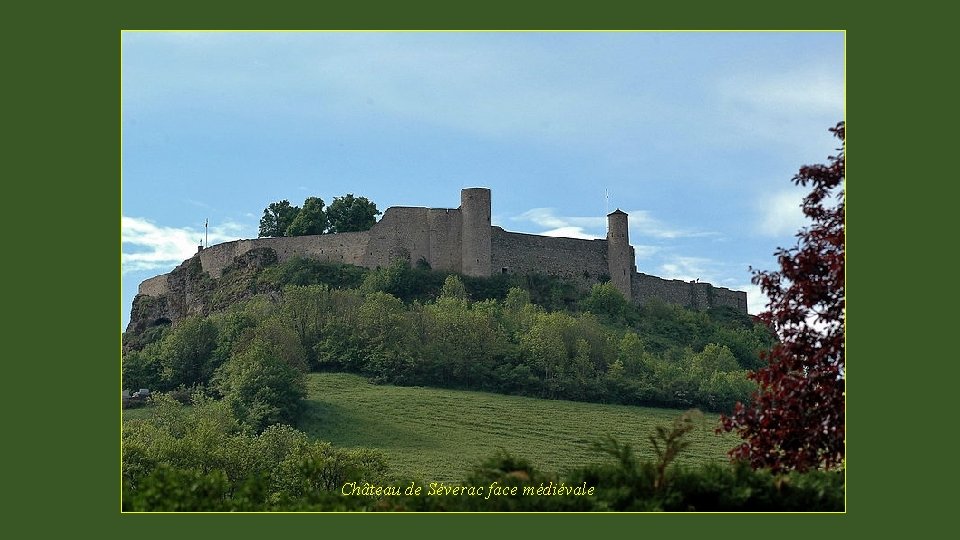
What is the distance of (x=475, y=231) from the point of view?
6000 cm

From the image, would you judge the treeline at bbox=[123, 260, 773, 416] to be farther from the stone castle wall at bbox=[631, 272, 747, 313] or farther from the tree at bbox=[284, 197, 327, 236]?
the tree at bbox=[284, 197, 327, 236]

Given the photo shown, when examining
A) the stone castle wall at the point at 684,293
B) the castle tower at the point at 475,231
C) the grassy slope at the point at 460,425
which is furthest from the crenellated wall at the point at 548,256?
the grassy slope at the point at 460,425

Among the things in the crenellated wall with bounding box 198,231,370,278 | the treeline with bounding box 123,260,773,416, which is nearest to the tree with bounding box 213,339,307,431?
the treeline with bounding box 123,260,773,416

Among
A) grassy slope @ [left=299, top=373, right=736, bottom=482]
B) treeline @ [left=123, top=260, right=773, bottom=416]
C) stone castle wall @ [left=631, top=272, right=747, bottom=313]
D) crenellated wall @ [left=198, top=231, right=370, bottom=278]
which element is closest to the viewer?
grassy slope @ [left=299, top=373, right=736, bottom=482]

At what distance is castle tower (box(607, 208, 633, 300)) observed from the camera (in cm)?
6338

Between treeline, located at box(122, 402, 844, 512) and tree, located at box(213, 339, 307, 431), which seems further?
tree, located at box(213, 339, 307, 431)

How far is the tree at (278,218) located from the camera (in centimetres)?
6775

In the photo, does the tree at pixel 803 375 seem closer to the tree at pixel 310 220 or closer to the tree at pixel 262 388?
the tree at pixel 262 388

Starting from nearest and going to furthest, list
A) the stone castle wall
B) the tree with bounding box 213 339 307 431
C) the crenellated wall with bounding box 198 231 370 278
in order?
the tree with bounding box 213 339 307 431, the crenellated wall with bounding box 198 231 370 278, the stone castle wall

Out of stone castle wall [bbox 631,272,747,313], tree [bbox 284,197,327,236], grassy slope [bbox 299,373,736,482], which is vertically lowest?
grassy slope [bbox 299,373,736,482]

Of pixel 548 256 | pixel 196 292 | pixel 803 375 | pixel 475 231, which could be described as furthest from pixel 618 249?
pixel 803 375

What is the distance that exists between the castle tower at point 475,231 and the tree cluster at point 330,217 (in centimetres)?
728

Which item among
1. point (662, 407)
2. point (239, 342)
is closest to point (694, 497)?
point (662, 407)

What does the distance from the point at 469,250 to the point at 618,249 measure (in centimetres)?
811
